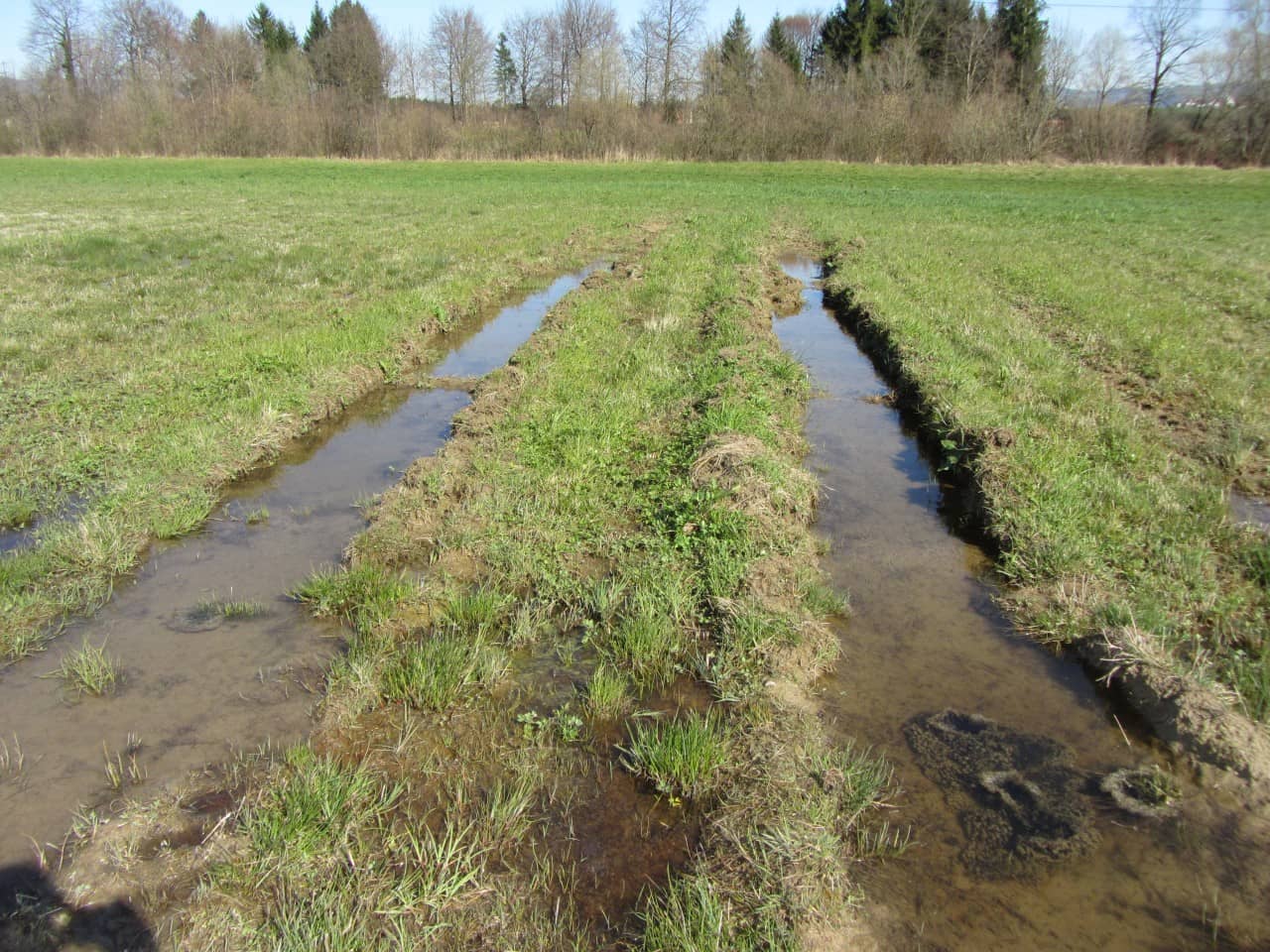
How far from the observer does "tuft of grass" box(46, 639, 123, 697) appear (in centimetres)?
367

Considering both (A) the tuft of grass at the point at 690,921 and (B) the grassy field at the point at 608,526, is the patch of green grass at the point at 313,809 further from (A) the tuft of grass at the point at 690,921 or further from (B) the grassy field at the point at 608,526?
(A) the tuft of grass at the point at 690,921

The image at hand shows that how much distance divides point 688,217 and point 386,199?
11.2 meters

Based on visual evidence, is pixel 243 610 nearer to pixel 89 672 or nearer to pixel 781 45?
pixel 89 672

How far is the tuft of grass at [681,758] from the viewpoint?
3188mm

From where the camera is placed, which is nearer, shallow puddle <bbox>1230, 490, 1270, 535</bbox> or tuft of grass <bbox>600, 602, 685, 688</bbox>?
tuft of grass <bbox>600, 602, 685, 688</bbox>

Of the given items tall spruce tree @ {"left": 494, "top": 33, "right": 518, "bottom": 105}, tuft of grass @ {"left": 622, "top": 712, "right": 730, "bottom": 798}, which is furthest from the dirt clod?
tall spruce tree @ {"left": 494, "top": 33, "right": 518, "bottom": 105}

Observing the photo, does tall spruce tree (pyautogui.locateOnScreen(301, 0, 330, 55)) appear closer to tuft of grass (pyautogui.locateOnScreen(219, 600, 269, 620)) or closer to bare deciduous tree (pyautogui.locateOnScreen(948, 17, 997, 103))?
bare deciduous tree (pyautogui.locateOnScreen(948, 17, 997, 103))

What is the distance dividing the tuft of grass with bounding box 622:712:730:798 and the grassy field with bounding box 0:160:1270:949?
0.05ft

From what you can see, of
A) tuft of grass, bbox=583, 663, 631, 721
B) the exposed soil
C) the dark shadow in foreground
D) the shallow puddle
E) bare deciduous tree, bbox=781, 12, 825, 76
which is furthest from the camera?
bare deciduous tree, bbox=781, 12, 825, 76

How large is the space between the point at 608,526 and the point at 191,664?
2635mm

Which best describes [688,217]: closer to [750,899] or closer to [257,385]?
[257,385]

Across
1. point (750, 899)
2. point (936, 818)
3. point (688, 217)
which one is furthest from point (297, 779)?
point (688, 217)

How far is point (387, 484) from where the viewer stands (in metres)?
6.15

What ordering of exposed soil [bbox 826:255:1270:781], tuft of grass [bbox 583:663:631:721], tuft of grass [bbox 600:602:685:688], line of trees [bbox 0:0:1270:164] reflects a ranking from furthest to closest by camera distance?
line of trees [bbox 0:0:1270:164] → tuft of grass [bbox 600:602:685:688] → tuft of grass [bbox 583:663:631:721] → exposed soil [bbox 826:255:1270:781]
